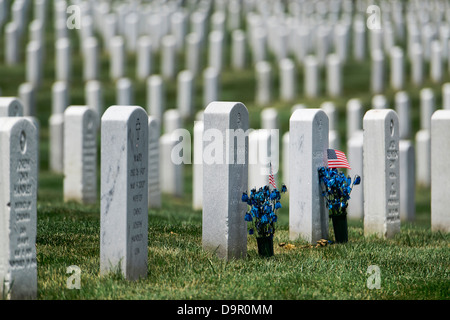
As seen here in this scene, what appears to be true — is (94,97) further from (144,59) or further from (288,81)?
(288,81)

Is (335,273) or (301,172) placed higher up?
(301,172)

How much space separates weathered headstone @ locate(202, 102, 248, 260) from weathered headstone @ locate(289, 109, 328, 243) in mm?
1121

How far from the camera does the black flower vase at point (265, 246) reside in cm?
798

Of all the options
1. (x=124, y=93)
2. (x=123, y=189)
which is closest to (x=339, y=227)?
(x=123, y=189)

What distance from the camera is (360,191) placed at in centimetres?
1412

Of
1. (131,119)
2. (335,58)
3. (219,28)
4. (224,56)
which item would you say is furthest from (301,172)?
(219,28)

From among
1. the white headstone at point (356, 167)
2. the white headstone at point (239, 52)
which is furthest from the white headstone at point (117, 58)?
the white headstone at point (356, 167)

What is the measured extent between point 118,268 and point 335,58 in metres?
16.0

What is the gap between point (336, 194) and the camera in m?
8.95

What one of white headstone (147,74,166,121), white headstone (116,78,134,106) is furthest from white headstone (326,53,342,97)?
white headstone (116,78,134,106)

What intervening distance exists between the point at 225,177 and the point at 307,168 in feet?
4.76

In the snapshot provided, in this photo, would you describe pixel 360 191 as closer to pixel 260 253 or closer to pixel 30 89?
pixel 260 253

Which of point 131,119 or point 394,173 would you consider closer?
point 131,119
